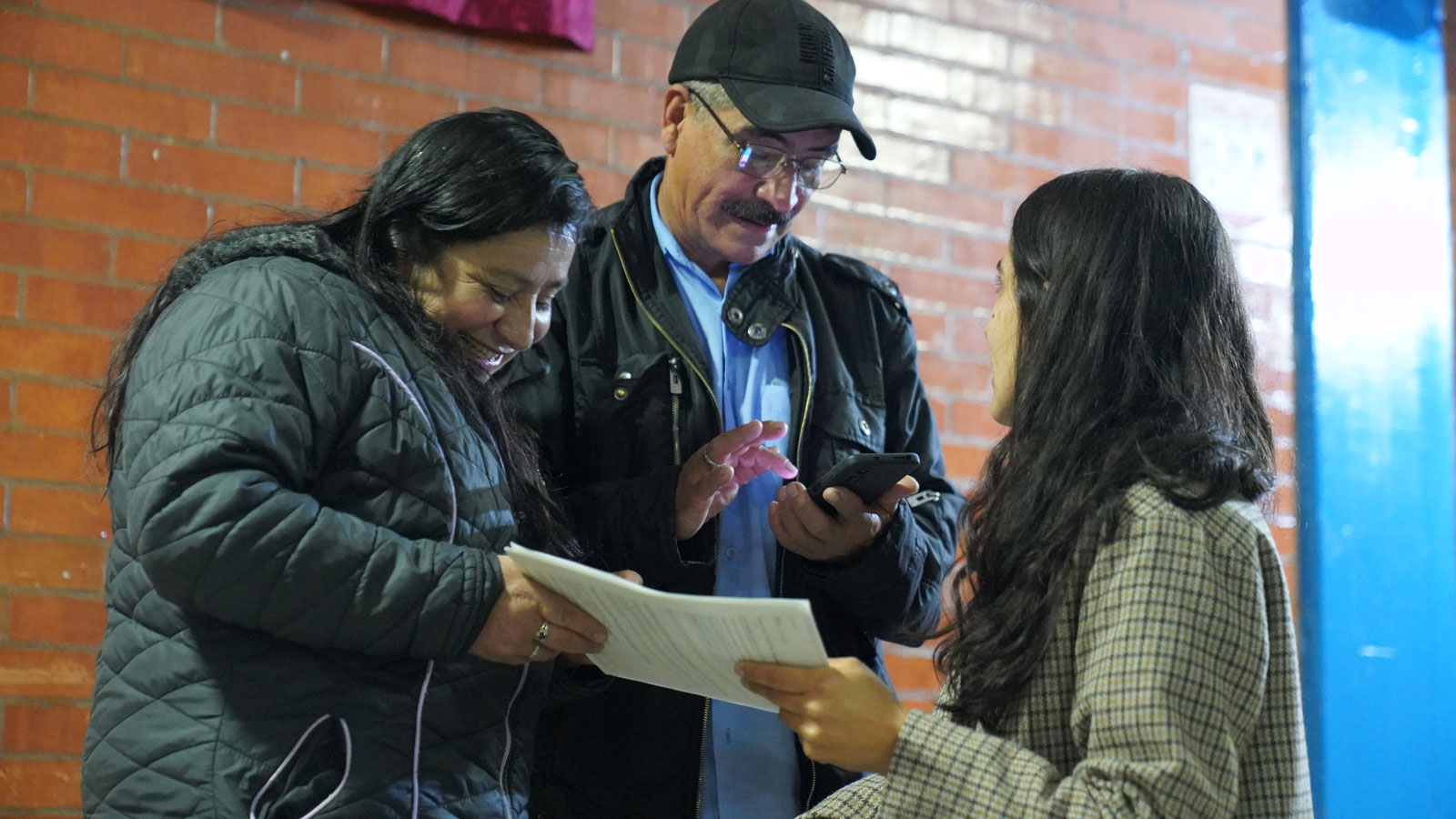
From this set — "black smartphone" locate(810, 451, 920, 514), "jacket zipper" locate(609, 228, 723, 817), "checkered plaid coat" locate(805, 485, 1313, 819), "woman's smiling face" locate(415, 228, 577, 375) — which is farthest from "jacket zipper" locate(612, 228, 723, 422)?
"checkered plaid coat" locate(805, 485, 1313, 819)

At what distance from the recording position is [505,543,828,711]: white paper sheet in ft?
3.62

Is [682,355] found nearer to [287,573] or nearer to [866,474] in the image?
[866,474]

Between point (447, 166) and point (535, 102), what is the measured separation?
103 centimetres

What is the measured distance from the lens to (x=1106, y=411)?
4.11 ft

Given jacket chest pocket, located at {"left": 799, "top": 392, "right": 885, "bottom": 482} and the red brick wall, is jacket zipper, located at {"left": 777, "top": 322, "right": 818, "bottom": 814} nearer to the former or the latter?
jacket chest pocket, located at {"left": 799, "top": 392, "right": 885, "bottom": 482}

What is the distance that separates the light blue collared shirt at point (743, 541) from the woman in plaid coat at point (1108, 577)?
1.17 feet

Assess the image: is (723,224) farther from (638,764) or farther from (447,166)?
(638,764)

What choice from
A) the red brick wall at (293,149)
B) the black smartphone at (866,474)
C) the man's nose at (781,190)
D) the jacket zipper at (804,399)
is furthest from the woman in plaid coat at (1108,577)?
the red brick wall at (293,149)

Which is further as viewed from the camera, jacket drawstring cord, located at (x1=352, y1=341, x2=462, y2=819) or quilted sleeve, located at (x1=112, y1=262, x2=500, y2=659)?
jacket drawstring cord, located at (x1=352, y1=341, x2=462, y2=819)

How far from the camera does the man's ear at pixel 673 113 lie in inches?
77.8

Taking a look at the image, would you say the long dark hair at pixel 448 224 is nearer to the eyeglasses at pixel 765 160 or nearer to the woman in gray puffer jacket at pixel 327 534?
the woman in gray puffer jacket at pixel 327 534

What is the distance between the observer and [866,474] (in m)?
1.60

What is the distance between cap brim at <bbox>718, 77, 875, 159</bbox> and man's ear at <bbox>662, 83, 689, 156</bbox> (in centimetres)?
8

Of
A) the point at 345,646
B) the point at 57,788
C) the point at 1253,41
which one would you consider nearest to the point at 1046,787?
the point at 345,646
